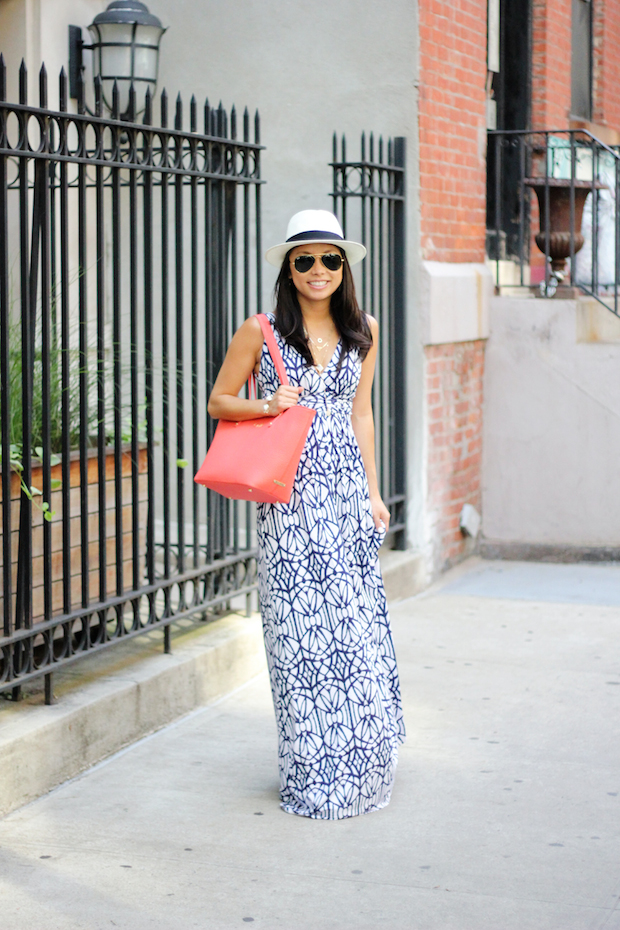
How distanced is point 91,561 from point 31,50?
3.04m

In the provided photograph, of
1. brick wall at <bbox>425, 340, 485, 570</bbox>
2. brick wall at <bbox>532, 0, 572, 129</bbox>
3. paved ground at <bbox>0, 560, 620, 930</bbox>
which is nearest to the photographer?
paved ground at <bbox>0, 560, 620, 930</bbox>

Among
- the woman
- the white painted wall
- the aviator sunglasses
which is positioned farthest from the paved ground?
the white painted wall

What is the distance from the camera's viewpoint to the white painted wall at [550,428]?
7.71 m

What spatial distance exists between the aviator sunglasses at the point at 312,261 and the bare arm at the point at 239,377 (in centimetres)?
23

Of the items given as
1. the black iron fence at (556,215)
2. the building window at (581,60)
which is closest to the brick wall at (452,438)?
the black iron fence at (556,215)

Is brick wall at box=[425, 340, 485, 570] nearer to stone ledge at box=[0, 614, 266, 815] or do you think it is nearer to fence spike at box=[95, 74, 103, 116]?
stone ledge at box=[0, 614, 266, 815]

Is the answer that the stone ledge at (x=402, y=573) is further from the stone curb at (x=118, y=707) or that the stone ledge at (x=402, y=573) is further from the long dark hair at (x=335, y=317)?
the long dark hair at (x=335, y=317)

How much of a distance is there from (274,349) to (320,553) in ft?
2.19

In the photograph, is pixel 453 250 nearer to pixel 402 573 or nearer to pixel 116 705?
pixel 402 573

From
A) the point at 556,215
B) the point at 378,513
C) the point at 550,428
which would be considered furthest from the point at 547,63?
the point at 378,513

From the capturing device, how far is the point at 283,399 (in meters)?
3.84

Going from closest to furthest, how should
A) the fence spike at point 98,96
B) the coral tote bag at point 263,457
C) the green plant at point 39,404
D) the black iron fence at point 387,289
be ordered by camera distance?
1. the coral tote bag at point 263,457
2. the fence spike at point 98,96
3. the green plant at point 39,404
4. the black iron fence at point 387,289

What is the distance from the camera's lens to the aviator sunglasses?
12.7 ft

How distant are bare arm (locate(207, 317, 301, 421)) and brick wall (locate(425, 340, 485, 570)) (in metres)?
3.25
